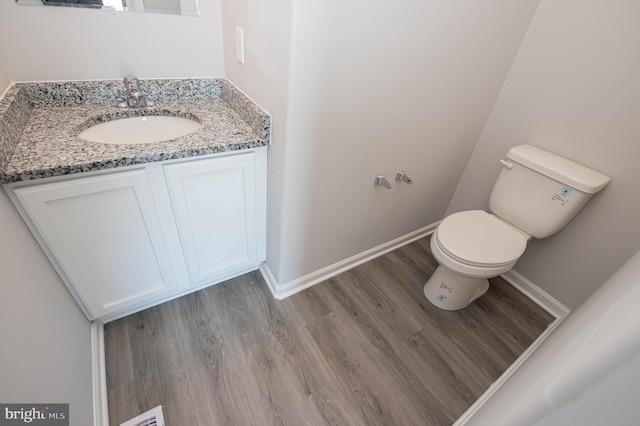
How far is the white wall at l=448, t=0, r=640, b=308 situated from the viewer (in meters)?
1.23

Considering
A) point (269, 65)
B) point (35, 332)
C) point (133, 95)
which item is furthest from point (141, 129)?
point (35, 332)

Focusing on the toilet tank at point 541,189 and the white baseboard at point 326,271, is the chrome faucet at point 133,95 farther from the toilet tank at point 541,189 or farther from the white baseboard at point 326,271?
the toilet tank at point 541,189

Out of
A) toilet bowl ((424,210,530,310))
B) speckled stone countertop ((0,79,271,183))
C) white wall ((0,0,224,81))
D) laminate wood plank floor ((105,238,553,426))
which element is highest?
white wall ((0,0,224,81))

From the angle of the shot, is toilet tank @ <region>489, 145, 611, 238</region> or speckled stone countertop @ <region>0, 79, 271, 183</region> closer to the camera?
speckled stone countertop @ <region>0, 79, 271, 183</region>

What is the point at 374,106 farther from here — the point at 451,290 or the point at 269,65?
the point at 451,290

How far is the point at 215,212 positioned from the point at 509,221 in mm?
1565

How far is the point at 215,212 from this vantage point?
128cm

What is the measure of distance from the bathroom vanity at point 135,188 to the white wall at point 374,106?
21cm

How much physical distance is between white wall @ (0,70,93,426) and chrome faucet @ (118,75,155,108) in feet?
1.25

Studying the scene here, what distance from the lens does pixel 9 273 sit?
2.44 feet

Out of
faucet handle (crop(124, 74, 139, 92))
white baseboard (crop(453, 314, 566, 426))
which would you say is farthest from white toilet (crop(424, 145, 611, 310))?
faucet handle (crop(124, 74, 139, 92))
